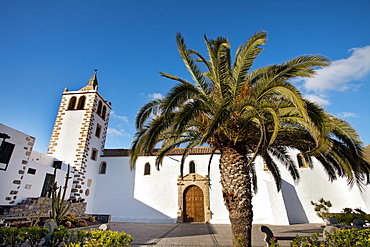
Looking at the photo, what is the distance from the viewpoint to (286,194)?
1338 centimetres

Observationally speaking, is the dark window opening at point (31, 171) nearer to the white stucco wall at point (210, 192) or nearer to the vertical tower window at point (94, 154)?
the vertical tower window at point (94, 154)

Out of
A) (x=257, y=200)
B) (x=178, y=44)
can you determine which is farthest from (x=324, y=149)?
(x=257, y=200)

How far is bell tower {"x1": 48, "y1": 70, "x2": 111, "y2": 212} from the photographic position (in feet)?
45.9

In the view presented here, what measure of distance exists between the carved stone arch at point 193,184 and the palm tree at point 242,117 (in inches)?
352

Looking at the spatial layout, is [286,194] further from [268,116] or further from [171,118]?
[171,118]

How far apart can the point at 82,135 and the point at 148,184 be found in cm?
613

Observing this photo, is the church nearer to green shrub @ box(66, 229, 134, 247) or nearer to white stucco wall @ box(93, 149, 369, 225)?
white stucco wall @ box(93, 149, 369, 225)

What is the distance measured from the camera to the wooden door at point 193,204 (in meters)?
13.8

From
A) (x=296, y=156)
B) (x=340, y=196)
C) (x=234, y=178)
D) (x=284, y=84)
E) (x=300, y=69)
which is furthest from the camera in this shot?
(x=296, y=156)

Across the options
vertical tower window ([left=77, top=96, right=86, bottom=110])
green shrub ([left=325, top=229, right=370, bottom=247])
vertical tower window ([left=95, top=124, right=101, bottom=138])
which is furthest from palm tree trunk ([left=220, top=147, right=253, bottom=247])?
vertical tower window ([left=77, top=96, right=86, bottom=110])

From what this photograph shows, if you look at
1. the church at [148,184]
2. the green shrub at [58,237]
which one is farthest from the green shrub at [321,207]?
the green shrub at [58,237]

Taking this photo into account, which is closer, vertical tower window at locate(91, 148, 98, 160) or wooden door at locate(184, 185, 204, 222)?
wooden door at locate(184, 185, 204, 222)

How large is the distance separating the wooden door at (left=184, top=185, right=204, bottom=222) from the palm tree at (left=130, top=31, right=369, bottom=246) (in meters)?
9.19

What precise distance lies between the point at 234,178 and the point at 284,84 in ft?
9.06
